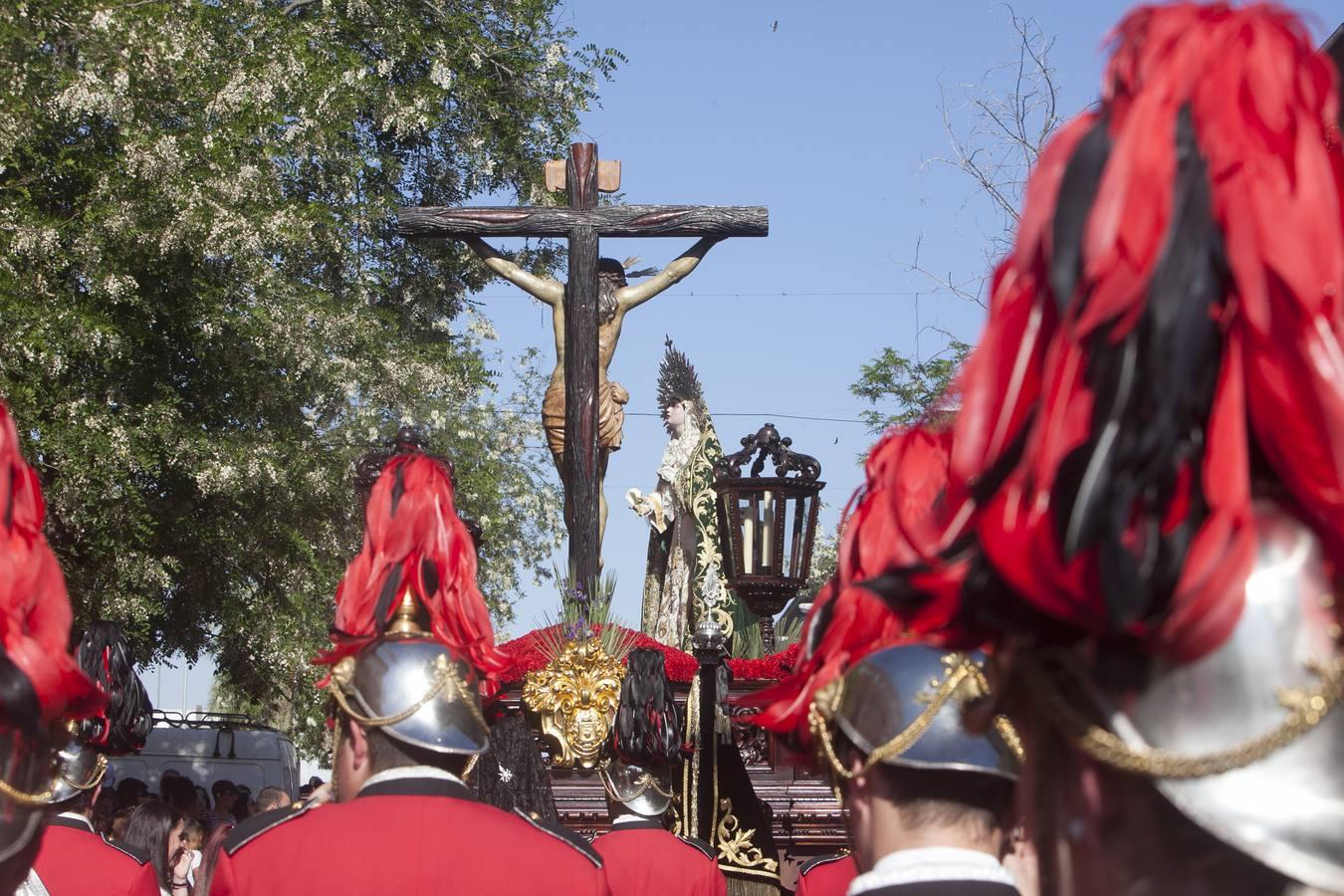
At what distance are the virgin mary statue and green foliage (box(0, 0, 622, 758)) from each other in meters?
4.23

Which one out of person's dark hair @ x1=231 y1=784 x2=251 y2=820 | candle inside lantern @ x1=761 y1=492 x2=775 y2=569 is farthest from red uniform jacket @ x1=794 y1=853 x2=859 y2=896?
person's dark hair @ x1=231 y1=784 x2=251 y2=820

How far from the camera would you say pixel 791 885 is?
27.4ft

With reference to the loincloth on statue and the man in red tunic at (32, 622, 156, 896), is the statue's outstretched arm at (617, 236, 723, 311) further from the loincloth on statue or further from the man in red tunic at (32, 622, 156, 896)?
the man in red tunic at (32, 622, 156, 896)

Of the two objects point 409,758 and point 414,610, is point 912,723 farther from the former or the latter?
point 414,610

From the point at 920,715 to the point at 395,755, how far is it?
1728 millimetres

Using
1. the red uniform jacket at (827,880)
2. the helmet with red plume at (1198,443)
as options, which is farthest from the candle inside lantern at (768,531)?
the helmet with red plume at (1198,443)

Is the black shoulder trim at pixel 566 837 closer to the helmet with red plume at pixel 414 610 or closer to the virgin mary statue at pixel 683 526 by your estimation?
the helmet with red plume at pixel 414 610

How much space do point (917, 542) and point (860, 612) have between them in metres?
1.90

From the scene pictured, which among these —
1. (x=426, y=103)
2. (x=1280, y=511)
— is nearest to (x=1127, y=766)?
(x=1280, y=511)

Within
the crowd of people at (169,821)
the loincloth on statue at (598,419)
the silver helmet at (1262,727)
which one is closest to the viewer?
the silver helmet at (1262,727)

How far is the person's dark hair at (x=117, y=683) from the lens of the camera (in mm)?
7871

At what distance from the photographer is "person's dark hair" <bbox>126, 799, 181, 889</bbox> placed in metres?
8.63

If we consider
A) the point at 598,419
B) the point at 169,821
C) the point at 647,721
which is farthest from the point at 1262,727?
the point at 598,419

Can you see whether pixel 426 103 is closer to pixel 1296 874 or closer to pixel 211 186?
pixel 211 186
